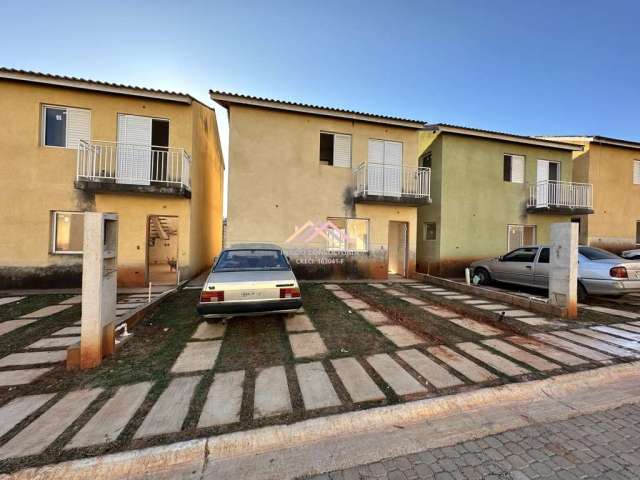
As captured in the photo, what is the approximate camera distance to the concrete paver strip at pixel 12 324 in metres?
4.46

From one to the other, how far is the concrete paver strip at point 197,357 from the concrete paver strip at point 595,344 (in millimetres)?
5585

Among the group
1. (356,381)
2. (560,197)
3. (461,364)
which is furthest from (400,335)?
(560,197)

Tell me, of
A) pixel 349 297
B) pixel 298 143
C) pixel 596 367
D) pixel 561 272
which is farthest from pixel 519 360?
pixel 298 143

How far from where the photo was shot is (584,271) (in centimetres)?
640

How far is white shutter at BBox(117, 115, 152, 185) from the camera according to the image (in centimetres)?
788

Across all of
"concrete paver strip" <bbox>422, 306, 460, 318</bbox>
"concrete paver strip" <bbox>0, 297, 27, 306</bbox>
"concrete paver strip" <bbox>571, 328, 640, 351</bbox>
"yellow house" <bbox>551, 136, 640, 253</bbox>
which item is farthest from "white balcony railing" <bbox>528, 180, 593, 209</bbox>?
"concrete paver strip" <bbox>0, 297, 27, 306</bbox>

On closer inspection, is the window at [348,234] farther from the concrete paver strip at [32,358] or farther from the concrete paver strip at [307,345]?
the concrete paver strip at [32,358]

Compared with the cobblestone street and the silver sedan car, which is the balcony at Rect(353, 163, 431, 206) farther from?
the cobblestone street

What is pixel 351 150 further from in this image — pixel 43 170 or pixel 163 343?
pixel 43 170

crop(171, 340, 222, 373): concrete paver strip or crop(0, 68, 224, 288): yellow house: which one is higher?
→ crop(0, 68, 224, 288): yellow house

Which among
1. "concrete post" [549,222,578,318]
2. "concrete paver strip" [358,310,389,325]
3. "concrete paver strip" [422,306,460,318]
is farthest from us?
"concrete paver strip" [422,306,460,318]

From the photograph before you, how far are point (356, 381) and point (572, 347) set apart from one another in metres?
3.55

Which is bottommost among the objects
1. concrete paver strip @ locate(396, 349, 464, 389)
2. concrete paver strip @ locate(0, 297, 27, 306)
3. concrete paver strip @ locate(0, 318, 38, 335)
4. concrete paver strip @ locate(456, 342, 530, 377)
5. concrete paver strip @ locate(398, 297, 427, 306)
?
concrete paver strip @ locate(0, 318, 38, 335)

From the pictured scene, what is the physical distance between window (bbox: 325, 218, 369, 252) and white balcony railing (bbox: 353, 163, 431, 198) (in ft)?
3.72
